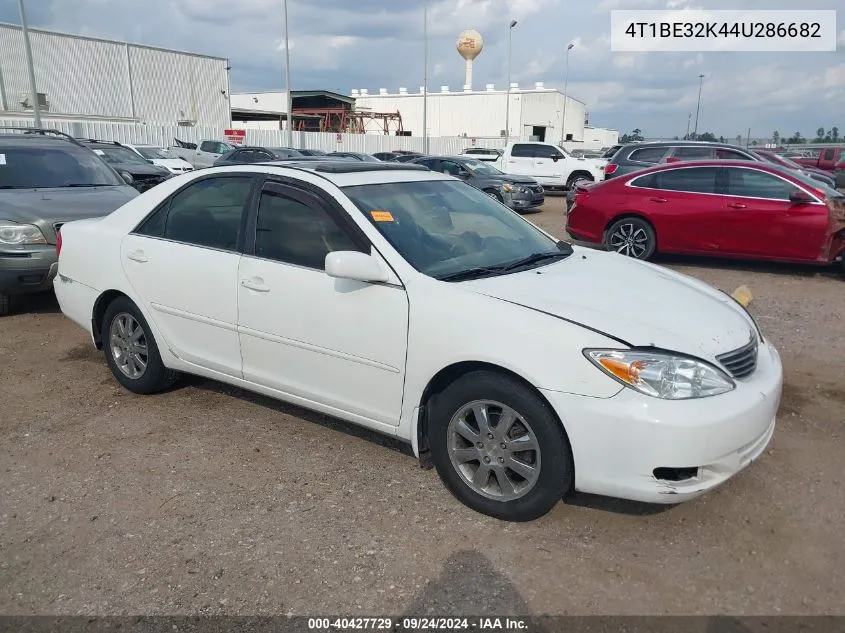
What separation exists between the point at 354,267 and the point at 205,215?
1482 millimetres

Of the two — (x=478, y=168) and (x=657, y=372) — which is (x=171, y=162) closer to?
(x=478, y=168)

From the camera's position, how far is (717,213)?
852cm

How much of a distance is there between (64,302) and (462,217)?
3221mm

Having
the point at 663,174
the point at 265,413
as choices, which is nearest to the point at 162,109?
the point at 663,174

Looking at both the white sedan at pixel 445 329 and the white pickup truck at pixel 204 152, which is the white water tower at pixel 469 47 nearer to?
the white pickup truck at pixel 204 152

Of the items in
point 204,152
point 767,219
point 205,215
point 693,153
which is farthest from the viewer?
point 204,152

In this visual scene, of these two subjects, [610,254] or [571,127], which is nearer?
[610,254]

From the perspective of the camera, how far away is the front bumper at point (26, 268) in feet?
19.7

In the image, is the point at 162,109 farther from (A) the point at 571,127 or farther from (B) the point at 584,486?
(B) the point at 584,486

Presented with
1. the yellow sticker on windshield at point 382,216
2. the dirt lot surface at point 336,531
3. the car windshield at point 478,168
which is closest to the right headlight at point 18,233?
the dirt lot surface at point 336,531

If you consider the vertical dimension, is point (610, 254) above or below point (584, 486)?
above

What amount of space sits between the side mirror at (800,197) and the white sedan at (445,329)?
533 centimetres

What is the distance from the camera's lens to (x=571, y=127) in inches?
2739

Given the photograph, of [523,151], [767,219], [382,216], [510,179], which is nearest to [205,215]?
[382,216]
